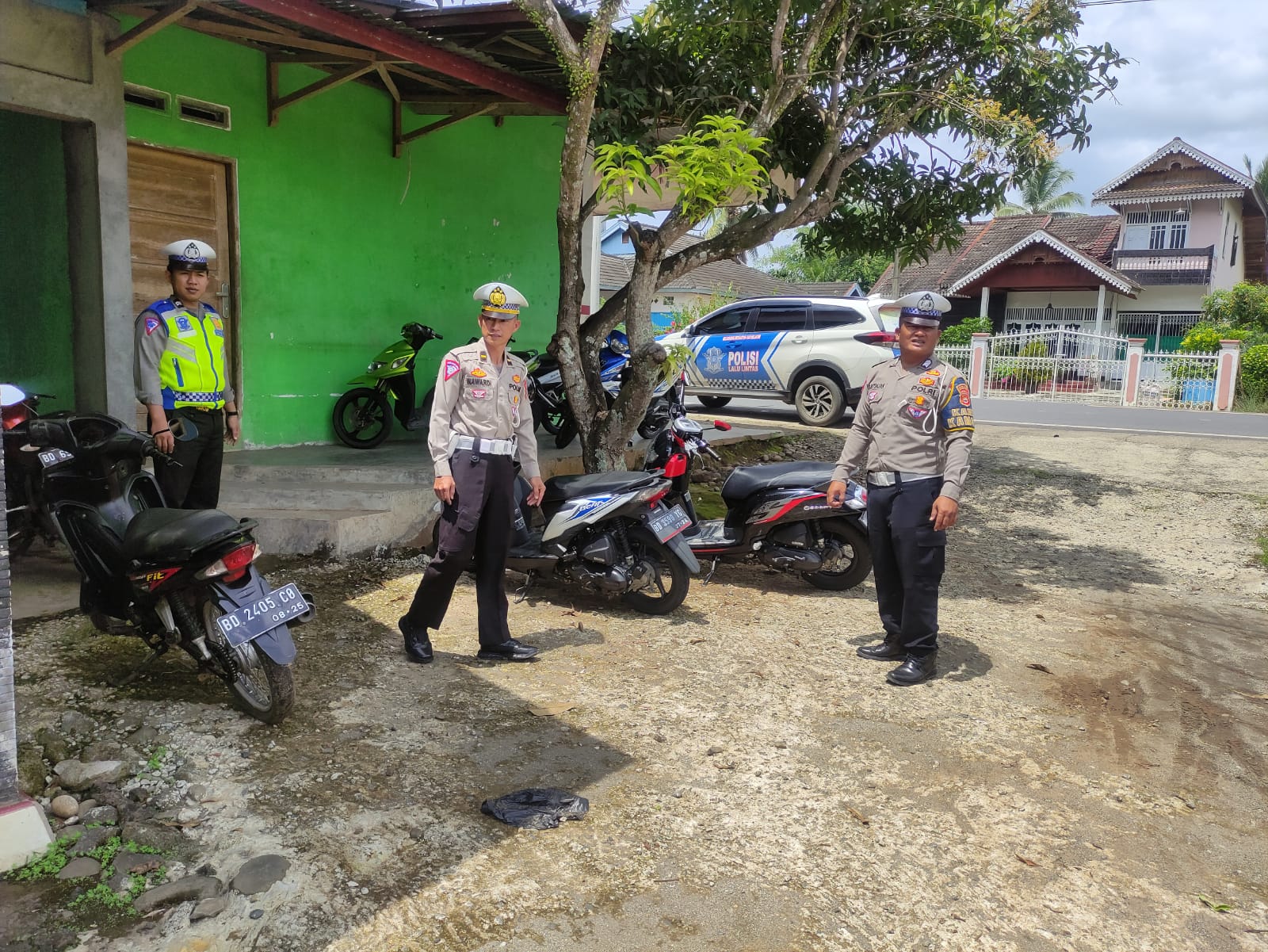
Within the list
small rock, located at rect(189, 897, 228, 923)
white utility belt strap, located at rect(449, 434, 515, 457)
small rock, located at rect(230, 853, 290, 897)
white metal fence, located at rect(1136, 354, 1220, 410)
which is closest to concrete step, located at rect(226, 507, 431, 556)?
white utility belt strap, located at rect(449, 434, 515, 457)

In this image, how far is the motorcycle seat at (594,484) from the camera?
210 inches

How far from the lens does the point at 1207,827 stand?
335cm

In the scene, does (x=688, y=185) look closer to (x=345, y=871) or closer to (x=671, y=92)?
(x=671, y=92)

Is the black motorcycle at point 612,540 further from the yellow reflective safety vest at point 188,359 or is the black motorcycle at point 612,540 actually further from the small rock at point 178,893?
the small rock at point 178,893

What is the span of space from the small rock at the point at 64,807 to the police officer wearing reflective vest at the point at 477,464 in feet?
5.62

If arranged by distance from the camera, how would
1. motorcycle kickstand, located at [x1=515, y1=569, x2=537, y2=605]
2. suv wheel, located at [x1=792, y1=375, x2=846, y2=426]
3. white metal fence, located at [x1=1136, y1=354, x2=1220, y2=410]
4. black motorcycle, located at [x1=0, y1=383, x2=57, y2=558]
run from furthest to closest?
white metal fence, located at [x1=1136, y1=354, x2=1220, y2=410] → suv wheel, located at [x1=792, y1=375, x2=846, y2=426] → motorcycle kickstand, located at [x1=515, y1=569, x2=537, y2=605] → black motorcycle, located at [x1=0, y1=383, x2=57, y2=558]

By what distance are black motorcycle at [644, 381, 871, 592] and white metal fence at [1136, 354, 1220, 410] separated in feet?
62.4

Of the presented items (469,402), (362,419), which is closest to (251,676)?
(469,402)

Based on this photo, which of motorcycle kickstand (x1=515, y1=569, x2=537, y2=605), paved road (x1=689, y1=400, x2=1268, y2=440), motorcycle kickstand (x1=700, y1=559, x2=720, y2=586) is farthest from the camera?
paved road (x1=689, y1=400, x2=1268, y2=440)

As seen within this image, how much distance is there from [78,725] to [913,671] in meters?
3.54

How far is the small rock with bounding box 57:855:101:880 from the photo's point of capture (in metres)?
2.77

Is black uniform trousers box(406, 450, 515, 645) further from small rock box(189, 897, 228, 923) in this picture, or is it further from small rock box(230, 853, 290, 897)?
small rock box(189, 897, 228, 923)

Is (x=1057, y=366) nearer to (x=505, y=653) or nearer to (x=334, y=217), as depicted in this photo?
(x=334, y=217)

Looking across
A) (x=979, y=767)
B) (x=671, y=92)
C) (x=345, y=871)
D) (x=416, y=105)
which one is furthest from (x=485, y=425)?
(x=416, y=105)
